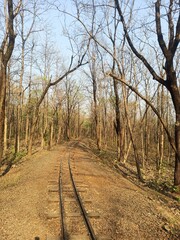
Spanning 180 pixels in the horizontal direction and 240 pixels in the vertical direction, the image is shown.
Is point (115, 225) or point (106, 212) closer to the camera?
point (115, 225)

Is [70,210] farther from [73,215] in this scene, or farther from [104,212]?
[104,212]

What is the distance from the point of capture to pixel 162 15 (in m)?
9.34

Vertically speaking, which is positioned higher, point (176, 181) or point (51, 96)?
point (51, 96)

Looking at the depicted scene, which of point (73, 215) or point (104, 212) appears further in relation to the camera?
point (104, 212)

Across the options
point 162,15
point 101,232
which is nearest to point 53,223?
point 101,232

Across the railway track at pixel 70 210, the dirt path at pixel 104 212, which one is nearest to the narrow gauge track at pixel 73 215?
the railway track at pixel 70 210

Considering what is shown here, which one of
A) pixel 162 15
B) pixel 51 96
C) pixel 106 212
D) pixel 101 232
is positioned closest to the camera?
pixel 101 232

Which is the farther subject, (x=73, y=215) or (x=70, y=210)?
(x=70, y=210)

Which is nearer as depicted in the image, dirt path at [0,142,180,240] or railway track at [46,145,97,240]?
railway track at [46,145,97,240]

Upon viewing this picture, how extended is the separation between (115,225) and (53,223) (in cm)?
164

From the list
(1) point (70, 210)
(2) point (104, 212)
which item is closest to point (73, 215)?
(1) point (70, 210)

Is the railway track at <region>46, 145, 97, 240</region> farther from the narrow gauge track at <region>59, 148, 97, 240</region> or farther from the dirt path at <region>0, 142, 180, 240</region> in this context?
the dirt path at <region>0, 142, 180, 240</region>

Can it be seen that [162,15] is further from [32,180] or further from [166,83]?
[32,180]

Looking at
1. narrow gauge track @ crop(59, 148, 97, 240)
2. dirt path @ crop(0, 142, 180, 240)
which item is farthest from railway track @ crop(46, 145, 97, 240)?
dirt path @ crop(0, 142, 180, 240)
